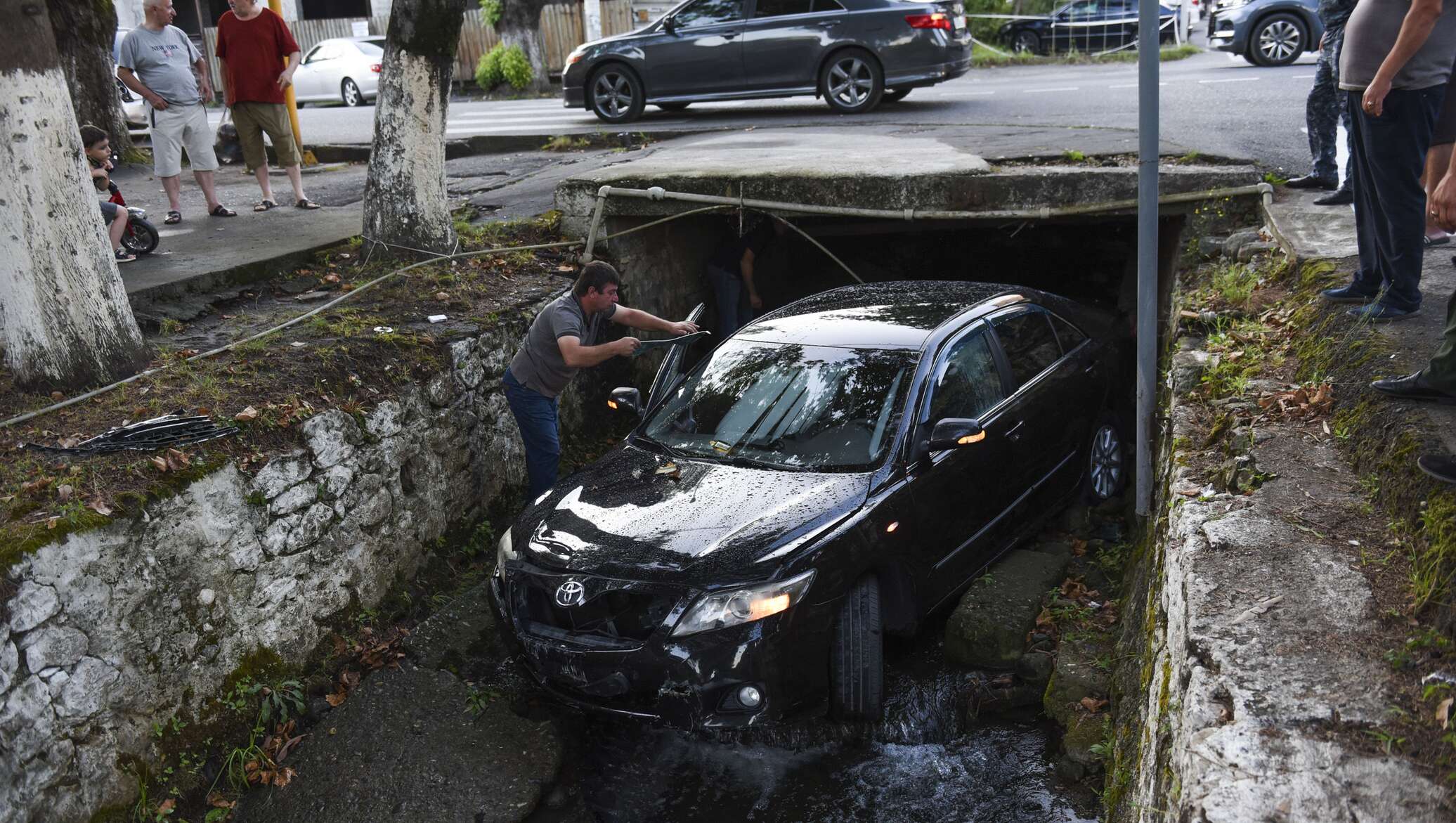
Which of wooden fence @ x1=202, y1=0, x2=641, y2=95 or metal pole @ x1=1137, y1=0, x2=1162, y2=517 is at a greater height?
wooden fence @ x1=202, y1=0, x2=641, y2=95

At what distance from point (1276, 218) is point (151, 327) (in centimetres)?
693

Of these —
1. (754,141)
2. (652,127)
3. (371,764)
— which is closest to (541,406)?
(371,764)

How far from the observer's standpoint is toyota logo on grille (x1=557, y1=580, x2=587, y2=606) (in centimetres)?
433

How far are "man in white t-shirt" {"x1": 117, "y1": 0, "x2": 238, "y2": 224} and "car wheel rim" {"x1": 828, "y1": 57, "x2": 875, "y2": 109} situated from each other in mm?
7108

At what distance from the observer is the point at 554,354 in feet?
19.9

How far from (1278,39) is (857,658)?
46.7 ft

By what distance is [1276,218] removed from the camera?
22.2 feet

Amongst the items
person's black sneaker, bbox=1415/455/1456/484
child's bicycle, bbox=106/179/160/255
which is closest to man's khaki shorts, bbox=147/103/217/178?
child's bicycle, bbox=106/179/160/255

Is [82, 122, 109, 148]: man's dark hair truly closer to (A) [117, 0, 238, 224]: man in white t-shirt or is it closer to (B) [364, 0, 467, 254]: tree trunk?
(A) [117, 0, 238, 224]: man in white t-shirt

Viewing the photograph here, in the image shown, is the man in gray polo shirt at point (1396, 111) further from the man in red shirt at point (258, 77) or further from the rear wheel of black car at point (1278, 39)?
the rear wheel of black car at point (1278, 39)

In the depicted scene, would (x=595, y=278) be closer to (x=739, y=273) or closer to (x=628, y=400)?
(x=628, y=400)

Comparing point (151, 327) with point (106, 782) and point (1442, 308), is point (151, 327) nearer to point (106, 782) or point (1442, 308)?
point (106, 782)

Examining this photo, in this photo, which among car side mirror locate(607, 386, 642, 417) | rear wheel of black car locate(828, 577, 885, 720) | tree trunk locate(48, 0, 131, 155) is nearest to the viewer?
rear wheel of black car locate(828, 577, 885, 720)

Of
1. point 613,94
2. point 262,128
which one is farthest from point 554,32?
point 262,128
